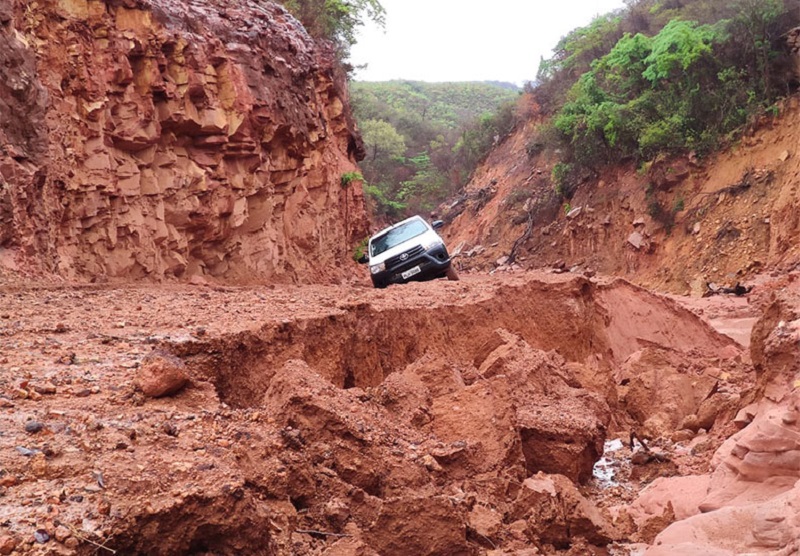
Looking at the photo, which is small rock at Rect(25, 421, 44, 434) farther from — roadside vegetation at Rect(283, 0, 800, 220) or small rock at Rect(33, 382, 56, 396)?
roadside vegetation at Rect(283, 0, 800, 220)

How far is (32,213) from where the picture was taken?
9992 millimetres

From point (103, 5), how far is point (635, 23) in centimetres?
2726

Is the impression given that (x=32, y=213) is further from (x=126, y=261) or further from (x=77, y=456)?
(x=77, y=456)

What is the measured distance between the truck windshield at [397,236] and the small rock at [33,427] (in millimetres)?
11405

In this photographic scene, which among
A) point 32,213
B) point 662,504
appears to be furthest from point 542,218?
point 662,504

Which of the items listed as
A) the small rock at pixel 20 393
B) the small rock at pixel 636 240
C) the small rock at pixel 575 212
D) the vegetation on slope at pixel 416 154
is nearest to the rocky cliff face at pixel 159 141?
the small rock at pixel 20 393

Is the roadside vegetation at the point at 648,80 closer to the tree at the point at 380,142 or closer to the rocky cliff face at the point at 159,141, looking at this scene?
the rocky cliff face at the point at 159,141

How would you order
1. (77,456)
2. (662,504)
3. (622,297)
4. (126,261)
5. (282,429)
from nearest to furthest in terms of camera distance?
1. (77,456)
2. (282,429)
3. (662,504)
4. (126,261)
5. (622,297)

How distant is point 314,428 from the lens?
4.84 m

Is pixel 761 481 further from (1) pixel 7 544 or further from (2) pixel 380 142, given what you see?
(2) pixel 380 142

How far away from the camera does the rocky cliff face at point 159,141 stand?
10281 millimetres

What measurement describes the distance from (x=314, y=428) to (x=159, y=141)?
30.6 ft

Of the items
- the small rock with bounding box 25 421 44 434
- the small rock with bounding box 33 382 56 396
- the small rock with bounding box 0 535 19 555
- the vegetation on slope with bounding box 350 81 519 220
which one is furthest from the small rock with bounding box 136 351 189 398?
the vegetation on slope with bounding box 350 81 519 220

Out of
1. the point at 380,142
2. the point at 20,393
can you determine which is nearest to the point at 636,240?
the point at 20,393
